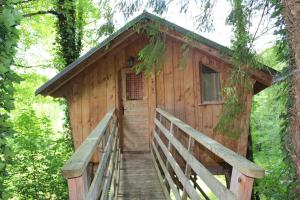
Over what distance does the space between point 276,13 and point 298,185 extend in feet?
6.95

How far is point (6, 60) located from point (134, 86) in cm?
675

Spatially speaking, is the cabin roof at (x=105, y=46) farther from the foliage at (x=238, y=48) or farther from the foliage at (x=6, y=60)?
the foliage at (x=6, y=60)

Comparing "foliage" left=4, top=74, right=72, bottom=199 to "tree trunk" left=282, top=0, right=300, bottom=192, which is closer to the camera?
→ "tree trunk" left=282, top=0, right=300, bottom=192

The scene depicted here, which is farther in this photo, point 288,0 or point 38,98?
point 38,98

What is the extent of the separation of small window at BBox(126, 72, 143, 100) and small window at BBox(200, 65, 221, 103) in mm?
1598

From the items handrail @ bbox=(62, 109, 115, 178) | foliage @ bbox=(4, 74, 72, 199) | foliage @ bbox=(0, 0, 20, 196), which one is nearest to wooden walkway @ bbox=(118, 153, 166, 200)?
handrail @ bbox=(62, 109, 115, 178)

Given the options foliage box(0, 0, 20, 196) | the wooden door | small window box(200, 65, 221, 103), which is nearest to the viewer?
foliage box(0, 0, 20, 196)

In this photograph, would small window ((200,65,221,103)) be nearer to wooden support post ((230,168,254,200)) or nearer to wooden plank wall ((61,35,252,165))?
wooden plank wall ((61,35,252,165))

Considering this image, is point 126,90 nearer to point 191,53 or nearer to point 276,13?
→ point 191,53

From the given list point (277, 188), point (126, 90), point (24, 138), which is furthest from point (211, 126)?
point (24, 138)

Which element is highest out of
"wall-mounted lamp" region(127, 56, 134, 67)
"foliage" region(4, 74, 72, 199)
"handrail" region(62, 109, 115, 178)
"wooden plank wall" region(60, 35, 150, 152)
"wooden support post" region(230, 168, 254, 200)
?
"wall-mounted lamp" region(127, 56, 134, 67)

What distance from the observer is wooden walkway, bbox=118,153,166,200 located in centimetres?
560

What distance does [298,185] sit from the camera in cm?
396

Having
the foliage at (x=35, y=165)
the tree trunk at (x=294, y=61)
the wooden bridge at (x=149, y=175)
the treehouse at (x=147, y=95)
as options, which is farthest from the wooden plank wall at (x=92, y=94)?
the tree trunk at (x=294, y=61)
